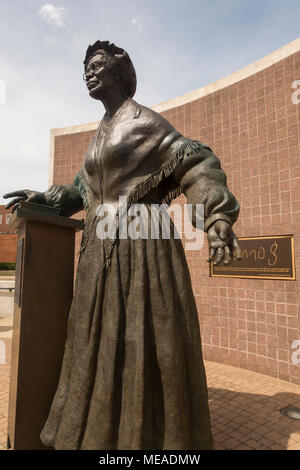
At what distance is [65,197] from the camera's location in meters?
2.59

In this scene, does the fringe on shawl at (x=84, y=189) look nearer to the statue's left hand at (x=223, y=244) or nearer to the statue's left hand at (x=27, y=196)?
the statue's left hand at (x=27, y=196)

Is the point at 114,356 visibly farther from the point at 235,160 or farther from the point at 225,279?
the point at 235,160

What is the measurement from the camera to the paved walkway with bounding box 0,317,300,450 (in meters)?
2.85

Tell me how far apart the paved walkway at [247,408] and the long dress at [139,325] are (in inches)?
49.5

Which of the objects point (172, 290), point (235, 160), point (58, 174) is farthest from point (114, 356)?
point (58, 174)

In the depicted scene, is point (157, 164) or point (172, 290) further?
point (157, 164)

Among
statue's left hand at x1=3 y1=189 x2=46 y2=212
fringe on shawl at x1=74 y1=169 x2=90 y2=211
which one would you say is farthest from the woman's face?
statue's left hand at x1=3 y1=189 x2=46 y2=212

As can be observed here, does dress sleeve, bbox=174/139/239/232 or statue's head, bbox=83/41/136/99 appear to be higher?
statue's head, bbox=83/41/136/99

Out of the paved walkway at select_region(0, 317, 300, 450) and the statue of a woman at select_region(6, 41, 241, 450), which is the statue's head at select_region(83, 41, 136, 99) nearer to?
the statue of a woman at select_region(6, 41, 241, 450)

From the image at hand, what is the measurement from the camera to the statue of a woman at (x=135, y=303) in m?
1.80

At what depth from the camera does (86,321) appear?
2025mm

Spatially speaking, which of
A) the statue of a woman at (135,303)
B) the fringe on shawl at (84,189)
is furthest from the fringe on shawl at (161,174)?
the fringe on shawl at (84,189)

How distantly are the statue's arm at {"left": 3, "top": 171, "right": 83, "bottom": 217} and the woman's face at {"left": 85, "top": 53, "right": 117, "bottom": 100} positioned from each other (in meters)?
0.73
